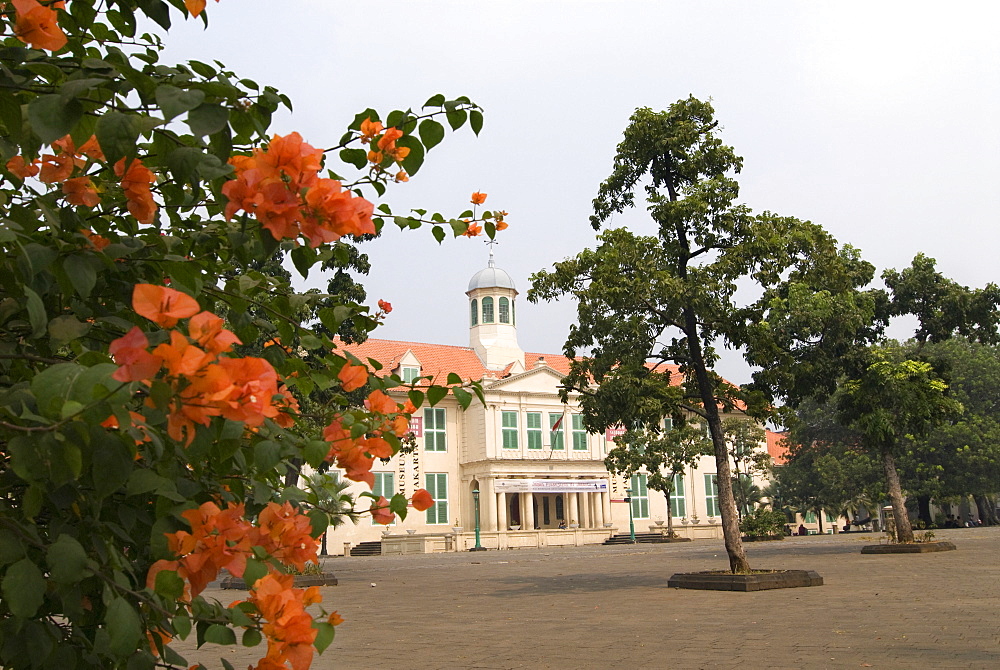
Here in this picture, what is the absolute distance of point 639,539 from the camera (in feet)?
164

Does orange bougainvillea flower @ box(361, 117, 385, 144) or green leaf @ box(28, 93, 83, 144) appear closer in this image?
green leaf @ box(28, 93, 83, 144)

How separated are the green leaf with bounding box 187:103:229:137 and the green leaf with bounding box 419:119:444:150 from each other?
82cm

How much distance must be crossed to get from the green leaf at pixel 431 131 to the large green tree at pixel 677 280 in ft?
41.7

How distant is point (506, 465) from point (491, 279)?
11.7 m

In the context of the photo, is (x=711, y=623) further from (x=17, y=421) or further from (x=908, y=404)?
(x=908, y=404)

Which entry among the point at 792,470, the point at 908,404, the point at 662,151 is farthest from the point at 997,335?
the point at 792,470

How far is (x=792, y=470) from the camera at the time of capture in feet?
189

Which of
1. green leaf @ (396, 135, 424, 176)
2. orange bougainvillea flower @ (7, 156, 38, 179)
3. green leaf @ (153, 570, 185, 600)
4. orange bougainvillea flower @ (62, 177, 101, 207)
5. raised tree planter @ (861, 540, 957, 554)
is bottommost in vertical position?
raised tree planter @ (861, 540, 957, 554)

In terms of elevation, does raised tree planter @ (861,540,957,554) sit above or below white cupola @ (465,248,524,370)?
below

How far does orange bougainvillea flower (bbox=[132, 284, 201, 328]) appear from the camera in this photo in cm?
147

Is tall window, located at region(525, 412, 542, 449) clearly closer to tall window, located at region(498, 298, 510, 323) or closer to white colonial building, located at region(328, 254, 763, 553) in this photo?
white colonial building, located at region(328, 254, 763, 553)

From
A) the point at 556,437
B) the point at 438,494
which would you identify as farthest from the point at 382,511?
the point at 556,437

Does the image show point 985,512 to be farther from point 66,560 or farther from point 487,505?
point 66,560

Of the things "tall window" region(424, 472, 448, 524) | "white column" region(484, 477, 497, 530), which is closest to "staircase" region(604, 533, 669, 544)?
"white column" region(484, 477, 497, 530)
